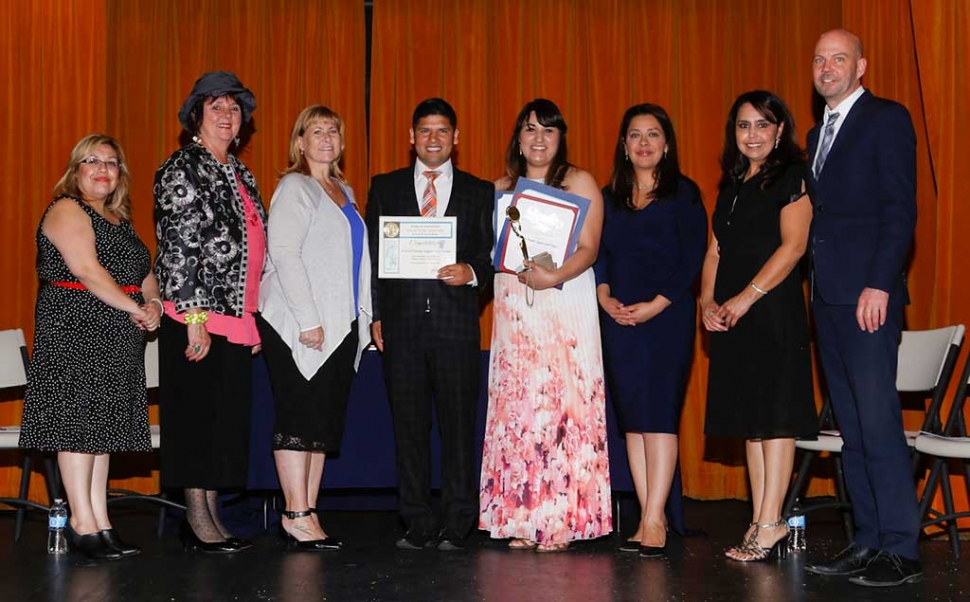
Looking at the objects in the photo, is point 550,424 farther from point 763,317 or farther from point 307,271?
A: point 307,271

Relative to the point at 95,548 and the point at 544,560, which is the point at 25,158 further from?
the point at 544,560

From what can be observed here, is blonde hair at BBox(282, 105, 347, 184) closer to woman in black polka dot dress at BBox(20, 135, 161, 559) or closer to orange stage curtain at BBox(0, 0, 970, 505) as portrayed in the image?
woman in black polka dot dress at BBox(20, 135, 161, 559)

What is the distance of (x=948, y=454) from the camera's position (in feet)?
13.2

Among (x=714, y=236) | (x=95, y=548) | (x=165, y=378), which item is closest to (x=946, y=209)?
(x=714, y=236)

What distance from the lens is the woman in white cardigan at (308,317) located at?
421 cm

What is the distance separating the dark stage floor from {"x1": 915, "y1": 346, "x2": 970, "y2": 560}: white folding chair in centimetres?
15

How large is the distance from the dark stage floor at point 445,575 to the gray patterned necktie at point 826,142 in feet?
5.11

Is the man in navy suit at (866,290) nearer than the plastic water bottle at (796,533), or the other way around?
the man in navy suit at (866,290)

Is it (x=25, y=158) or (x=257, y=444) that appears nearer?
(x=257, y=444)

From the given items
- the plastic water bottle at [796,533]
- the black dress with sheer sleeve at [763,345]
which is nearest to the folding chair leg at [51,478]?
the black dress with sheer sleeve at [763,345]

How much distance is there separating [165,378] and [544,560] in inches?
68.1

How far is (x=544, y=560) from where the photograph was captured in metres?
4.10

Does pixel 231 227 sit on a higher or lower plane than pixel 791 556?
higher

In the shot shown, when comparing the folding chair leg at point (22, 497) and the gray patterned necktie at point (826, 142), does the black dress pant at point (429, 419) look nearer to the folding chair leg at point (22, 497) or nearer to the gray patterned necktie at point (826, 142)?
the gray patterned necktie at point (826, 142)
